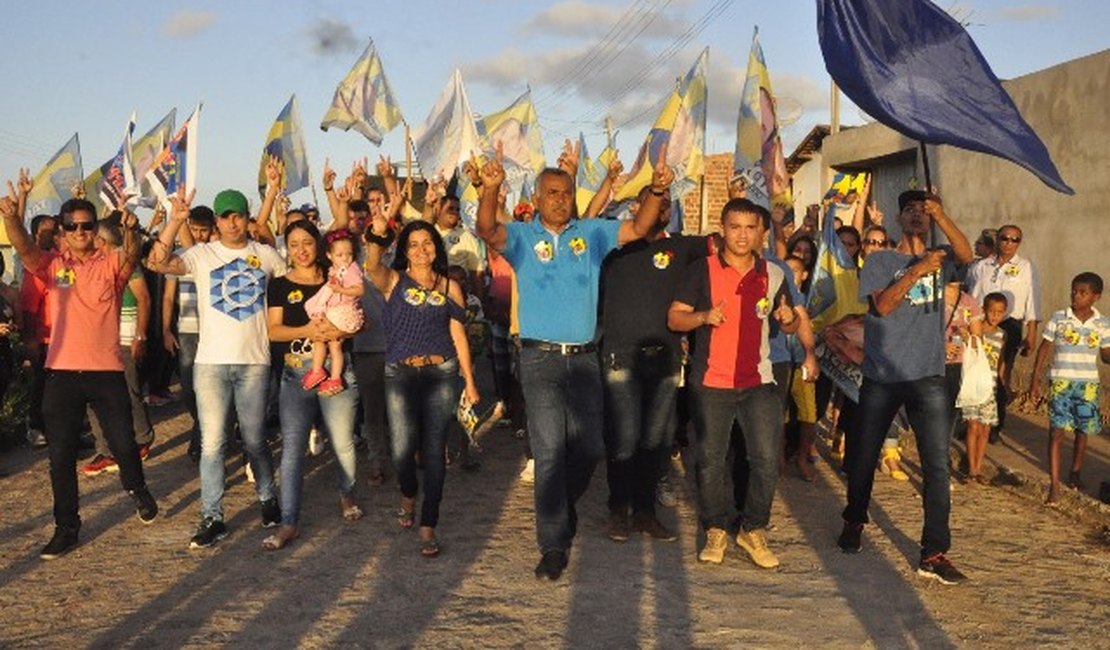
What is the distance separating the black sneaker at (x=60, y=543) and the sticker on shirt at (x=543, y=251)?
318 centimetres

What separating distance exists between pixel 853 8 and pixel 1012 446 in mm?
5497

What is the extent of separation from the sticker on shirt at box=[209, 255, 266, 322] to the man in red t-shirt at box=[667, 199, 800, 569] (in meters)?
2.47

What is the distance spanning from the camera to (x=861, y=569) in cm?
602

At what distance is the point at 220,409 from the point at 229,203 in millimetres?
1228

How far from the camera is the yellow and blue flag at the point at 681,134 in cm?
1226

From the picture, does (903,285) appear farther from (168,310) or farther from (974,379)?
(168,310)

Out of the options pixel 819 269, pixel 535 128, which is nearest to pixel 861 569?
pixel 819 269

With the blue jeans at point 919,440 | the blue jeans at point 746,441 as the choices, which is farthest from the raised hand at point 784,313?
the blue jeans at point 919,440

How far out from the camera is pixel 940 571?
5754 millimetres

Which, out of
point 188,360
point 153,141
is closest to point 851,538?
point 188,360

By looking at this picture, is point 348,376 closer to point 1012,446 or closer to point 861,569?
point 861,569

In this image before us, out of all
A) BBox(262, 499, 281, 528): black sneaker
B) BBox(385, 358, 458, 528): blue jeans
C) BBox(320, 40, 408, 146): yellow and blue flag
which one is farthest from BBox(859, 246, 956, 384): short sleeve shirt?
BBox(320, 40, 408, 146): yellow and blue flag

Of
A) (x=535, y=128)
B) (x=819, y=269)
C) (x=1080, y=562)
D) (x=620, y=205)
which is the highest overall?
(x=535, y=128)

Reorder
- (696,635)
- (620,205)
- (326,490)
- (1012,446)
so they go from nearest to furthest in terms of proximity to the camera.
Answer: (696,635)
(326,490)
(1012,446)
(620,205)
